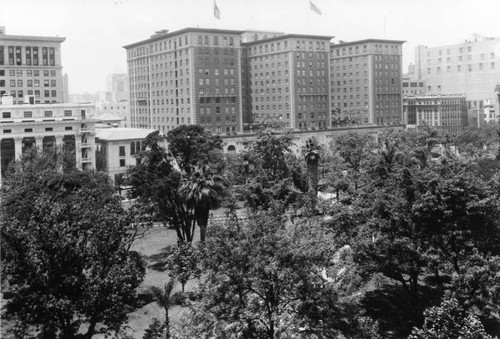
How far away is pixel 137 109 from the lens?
186375 mm

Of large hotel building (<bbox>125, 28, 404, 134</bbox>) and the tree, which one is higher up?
large hotel building (<bbox>125, 28, 404, 134</bbox>)

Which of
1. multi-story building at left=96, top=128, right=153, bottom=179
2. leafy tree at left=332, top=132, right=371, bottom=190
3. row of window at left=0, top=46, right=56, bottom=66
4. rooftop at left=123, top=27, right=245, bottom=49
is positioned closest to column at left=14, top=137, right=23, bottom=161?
multi-story building at left=96, top=128, right=153, bottom=179

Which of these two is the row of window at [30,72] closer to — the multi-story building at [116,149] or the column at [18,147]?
the multi-story building at [116,149]

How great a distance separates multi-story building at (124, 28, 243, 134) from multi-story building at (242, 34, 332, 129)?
16835mm

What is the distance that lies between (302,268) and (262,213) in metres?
5.76

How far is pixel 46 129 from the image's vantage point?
123188 millimetres

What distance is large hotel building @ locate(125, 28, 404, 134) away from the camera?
157 m

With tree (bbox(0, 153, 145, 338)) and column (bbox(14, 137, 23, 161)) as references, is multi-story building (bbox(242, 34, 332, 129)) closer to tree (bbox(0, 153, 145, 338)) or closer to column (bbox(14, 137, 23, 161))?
column (bbox(14, 137, 23, 161))

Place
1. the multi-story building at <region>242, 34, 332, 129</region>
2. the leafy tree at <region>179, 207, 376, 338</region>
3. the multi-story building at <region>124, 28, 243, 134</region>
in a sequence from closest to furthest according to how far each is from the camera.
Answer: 1. the leafy tree at <region>179, 207, 376, 338</region>
2. the multi-story building at <region>124, 28, 243, 134</region>
3. the multi-story building at <region>242, 34, 332, 129</region>

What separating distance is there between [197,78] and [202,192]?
93804 millimetres

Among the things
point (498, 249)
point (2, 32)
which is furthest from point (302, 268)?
point (2, 32)

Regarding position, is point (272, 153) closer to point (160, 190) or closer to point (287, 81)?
point (160, 190)

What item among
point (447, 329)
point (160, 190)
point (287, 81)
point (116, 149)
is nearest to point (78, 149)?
point (116, 149)

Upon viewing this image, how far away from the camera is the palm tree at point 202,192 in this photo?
65562mm
